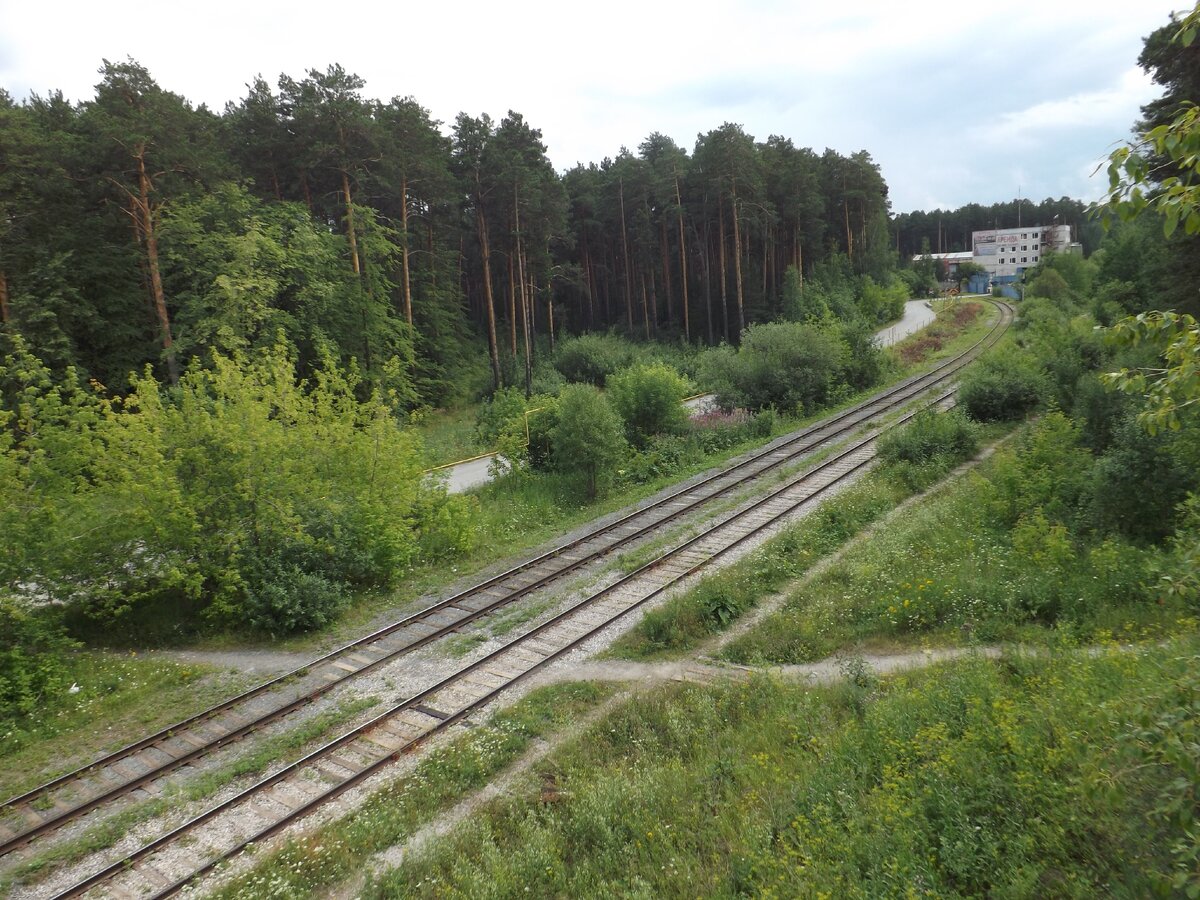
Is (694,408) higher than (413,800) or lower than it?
higher

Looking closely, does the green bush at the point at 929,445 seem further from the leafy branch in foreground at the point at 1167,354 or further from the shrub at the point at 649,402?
the leafy branch in foreground at the point at 1167,354

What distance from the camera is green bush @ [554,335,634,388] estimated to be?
43000 mm

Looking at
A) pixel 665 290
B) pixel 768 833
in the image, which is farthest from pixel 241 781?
pixel 665 290

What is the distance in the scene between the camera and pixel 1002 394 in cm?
2470

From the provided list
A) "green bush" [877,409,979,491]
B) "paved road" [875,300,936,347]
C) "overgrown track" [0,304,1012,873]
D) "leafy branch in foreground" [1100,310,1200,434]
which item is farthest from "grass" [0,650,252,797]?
"paved road" [875,300,936,347]

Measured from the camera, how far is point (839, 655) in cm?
1058

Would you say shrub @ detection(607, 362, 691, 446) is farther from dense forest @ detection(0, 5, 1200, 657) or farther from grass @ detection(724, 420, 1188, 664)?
grass @ detection(724, 420, 1188, 664)

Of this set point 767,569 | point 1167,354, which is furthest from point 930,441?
point 1167,354

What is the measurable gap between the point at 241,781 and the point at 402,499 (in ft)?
24.4

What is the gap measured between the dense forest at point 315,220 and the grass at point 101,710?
41.7 feet

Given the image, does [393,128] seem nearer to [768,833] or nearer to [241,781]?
[241,781]

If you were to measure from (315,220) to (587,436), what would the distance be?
2192 cm

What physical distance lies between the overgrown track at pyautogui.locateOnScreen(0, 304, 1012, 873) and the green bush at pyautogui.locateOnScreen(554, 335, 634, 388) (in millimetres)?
22175

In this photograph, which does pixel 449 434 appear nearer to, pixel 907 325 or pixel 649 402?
pixel 649 402
